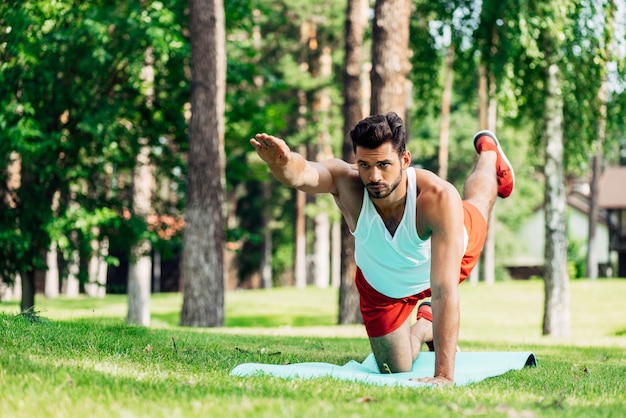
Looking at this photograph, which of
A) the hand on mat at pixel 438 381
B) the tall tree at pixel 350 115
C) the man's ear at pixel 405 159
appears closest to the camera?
the hand on mat at pixel 438 381

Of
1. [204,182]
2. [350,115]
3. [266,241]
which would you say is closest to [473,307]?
[350,115]

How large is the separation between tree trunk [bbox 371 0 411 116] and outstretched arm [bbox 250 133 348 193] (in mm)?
7182

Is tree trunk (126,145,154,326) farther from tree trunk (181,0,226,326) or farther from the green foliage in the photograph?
tree trunk (181,0,226,326)

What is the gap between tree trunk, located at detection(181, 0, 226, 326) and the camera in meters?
12.8

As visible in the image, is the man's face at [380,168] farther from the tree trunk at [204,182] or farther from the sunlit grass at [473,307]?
the sunlit grass at [473,307]

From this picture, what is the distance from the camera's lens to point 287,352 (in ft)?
24.1

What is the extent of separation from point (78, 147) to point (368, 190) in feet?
30.9

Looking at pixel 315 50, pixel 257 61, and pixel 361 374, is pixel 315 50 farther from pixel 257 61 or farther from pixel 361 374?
pixel 361 374

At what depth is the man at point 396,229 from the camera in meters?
5.35

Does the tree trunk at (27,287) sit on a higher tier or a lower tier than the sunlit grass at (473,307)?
higher

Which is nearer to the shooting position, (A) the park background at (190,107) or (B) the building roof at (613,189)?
(A) the park background at (190,107)

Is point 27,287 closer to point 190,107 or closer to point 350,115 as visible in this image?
point 190,107

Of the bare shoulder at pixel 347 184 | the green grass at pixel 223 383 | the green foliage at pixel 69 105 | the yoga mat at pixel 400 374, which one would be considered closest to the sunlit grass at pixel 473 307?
the green foliage at pixel 69 105

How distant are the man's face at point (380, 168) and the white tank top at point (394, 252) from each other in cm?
26
